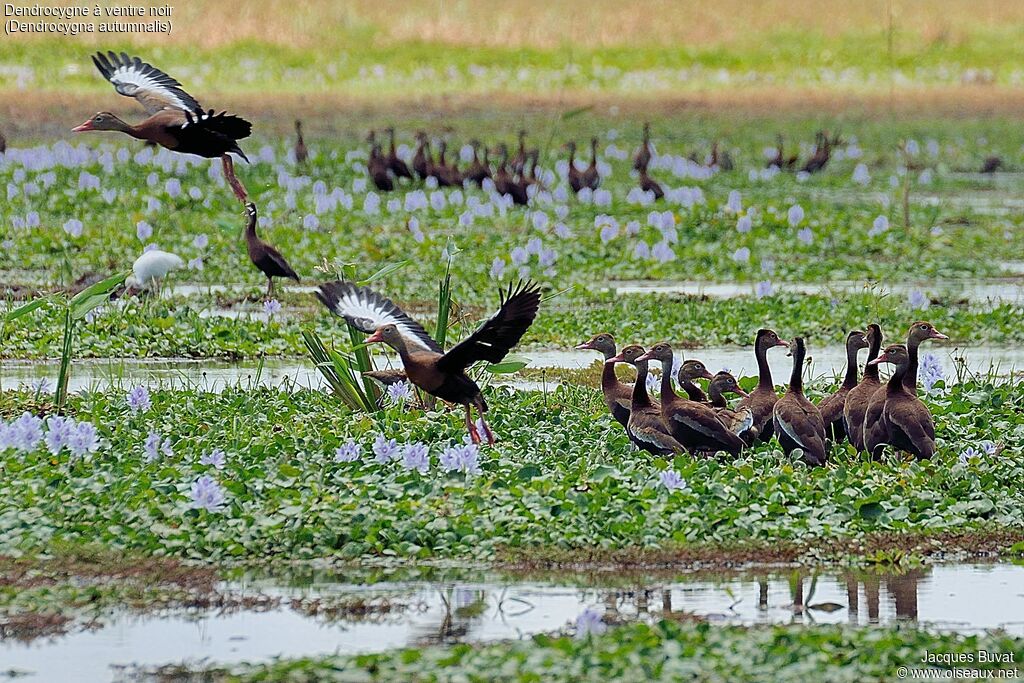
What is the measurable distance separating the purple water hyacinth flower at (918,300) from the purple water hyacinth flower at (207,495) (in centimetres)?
588

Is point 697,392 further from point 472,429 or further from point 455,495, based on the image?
point 455,495

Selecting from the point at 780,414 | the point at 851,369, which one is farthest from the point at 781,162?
the point at 780,414

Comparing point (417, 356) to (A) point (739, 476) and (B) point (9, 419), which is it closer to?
(A) point (739, 476)

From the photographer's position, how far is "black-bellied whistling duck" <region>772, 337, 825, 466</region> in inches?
289

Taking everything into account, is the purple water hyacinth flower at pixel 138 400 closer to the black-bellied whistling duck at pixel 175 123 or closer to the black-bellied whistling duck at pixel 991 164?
the black-bellied whistling duck at pixel 175 123

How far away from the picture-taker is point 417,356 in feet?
25.2

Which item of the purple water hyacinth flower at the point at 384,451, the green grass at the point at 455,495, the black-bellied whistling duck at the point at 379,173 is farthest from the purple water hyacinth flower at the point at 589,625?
the black-bellied whistling duck at the point at 379,173

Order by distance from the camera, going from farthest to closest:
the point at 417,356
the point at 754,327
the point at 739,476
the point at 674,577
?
1. the point at 754,327
2. the point at 417,356
3. the point at 739,476
4. the point at 674,577

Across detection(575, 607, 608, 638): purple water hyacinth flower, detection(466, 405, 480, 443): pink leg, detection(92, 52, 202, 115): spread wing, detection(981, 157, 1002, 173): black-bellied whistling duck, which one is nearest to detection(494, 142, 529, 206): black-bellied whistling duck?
detection(92, 52, 202, 115): spread wing

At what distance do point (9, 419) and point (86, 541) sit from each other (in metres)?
2.25

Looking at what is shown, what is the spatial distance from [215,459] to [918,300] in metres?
5.61

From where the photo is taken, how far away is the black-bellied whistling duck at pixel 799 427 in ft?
24.1

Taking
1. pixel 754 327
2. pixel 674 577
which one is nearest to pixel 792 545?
pixel 674 577

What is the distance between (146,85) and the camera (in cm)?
1032
